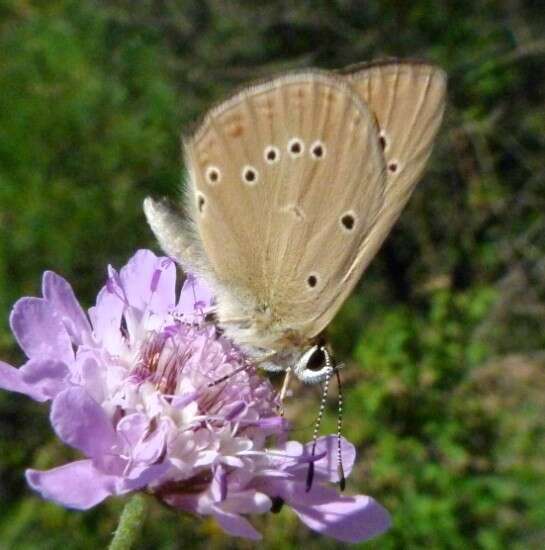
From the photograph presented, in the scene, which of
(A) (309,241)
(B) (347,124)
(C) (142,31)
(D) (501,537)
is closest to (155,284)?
(A) (309,241)

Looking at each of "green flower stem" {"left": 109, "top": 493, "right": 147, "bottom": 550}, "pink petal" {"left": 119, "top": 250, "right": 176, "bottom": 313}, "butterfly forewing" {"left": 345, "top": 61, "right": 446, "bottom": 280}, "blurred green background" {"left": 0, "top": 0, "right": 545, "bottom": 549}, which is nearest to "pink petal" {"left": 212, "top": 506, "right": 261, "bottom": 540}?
"green flower stem" {"left": 109, "top": 493, "right": 147, "bottom": 550}

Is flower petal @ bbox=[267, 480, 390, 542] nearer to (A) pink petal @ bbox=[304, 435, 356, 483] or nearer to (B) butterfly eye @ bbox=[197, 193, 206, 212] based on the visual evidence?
(A) pink petal @ bbox=[304, 435, 356, 483]

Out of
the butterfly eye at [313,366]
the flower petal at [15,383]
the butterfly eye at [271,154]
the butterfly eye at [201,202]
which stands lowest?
the flower petal at [15,383]

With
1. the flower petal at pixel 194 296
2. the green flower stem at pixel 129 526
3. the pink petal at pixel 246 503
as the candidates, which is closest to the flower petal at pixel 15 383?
the green flower stem at pixel 129 526

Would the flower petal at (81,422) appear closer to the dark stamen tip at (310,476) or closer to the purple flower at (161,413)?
the purple flower at (161,413)

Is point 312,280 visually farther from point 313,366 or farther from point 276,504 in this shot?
point 276,504

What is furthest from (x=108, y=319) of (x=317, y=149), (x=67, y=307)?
(x=317, y=149)

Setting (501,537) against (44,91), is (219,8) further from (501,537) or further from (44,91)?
(501,537)

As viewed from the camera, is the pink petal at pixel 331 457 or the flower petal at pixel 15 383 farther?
the pink petal at pixel 331 457
